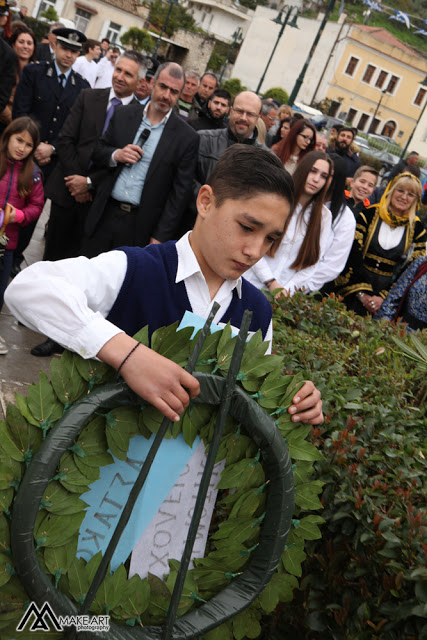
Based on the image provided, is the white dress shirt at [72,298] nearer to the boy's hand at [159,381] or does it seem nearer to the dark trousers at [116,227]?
the boy's hand at [159,381]

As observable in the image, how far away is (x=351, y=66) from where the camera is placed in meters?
58.8

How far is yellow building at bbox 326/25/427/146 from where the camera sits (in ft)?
191

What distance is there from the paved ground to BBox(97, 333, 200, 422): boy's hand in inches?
90.5

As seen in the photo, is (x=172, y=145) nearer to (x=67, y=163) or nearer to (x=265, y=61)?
(x=67, y=163)

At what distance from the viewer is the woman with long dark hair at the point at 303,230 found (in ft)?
16.3

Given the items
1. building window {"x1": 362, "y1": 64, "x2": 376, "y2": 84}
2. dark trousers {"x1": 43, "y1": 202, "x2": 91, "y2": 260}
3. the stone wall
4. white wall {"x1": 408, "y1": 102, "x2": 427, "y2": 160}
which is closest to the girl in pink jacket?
dark trousers {"x1": 43, "y1": 202, "x2": 91, "y2": 260}

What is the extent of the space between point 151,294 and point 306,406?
555 millimetres

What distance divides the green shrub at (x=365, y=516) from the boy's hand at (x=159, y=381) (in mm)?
800

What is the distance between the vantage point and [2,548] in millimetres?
1493

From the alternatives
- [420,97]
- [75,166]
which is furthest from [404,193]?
[420,97]

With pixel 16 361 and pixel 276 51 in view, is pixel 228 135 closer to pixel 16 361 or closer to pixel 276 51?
pixel 16 361

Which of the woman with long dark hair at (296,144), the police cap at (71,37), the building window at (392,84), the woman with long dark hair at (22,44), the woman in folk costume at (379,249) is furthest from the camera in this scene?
the building window at (392,84)

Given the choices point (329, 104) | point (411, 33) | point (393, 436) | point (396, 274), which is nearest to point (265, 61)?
point (329, 104)

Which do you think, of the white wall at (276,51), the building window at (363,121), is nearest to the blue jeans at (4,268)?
the white wall at (276,51)
